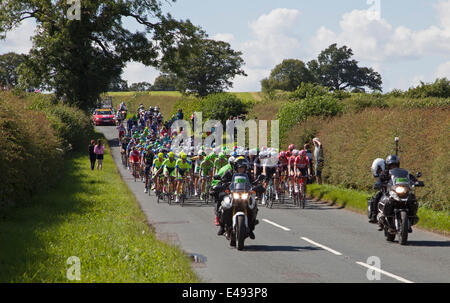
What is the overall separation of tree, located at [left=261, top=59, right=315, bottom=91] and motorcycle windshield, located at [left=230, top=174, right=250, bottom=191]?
100 meters

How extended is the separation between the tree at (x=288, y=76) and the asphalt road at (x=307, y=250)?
93.9m

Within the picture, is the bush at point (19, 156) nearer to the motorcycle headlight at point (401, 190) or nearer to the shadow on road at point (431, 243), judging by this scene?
the motorcycle headlight at point (401, 190)

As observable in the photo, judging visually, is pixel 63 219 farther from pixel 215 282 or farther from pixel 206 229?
pixel 215 282

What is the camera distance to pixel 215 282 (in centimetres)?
1021

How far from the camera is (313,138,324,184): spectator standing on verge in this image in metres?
28.1

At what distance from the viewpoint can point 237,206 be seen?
13.9 metres

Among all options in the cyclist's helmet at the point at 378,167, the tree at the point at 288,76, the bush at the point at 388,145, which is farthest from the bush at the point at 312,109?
the tree at the point at 288,76

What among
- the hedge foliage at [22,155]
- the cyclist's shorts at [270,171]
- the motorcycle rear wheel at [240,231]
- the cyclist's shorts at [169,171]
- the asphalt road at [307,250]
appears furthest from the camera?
the cyclist's shorts at [169,171]

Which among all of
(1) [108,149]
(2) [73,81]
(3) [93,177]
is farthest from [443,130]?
(2) [73,81]

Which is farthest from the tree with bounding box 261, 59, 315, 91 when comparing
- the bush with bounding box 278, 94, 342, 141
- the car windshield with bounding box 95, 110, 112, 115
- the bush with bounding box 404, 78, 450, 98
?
the bush with bounding box 278, 94, 342, 141

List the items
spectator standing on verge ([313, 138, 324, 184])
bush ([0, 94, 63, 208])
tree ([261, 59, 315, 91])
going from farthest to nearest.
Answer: tree ([261, 59, 315, 91]), spectator standing on verge ([313, 138, 324, 184]), bush ([0, 94, 63, 208])

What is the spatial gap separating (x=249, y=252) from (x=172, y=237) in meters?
2.72

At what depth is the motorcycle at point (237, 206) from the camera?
537 inches

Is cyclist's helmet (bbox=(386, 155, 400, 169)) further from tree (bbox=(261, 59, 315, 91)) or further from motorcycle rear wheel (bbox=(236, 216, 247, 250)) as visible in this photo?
tree (bbox=(261, 59, 315, 91))
